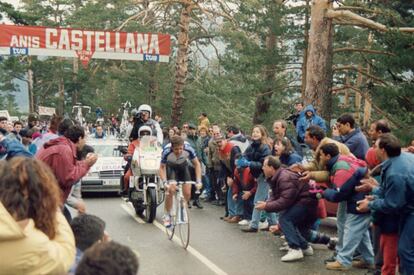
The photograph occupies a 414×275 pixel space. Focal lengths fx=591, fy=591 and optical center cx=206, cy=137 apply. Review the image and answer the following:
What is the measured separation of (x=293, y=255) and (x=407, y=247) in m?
2.28

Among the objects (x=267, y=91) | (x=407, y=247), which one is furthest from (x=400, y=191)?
(x=267, y=91)

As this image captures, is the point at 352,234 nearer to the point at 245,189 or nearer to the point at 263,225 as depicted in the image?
the point at 263,225

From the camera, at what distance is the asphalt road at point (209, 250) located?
7.99m

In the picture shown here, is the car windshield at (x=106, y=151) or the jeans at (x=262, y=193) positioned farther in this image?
the car windshield at (x=106, y=151)

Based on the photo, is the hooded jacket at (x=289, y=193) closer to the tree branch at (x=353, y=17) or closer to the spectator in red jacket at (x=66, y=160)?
the spectator in red jacket at (x=66, y=160)

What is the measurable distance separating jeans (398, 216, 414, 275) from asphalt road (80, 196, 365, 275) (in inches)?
59.6

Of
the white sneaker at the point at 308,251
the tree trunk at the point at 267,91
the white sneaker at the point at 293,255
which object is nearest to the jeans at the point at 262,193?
the white sneaker at the point at 308,251

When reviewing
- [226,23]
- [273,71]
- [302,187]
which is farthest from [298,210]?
[226,23]

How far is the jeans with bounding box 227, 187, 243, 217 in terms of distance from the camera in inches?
465

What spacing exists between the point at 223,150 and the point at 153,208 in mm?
2040

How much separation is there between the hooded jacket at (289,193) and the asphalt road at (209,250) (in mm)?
803

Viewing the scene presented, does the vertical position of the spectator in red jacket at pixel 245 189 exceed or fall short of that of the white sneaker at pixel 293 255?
it exceeds it

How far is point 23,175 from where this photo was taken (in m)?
3.14

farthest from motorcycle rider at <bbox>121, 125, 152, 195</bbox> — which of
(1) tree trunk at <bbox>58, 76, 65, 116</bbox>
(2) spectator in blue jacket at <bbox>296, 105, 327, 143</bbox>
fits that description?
(1) tree trunk at <bbox>58, 76, 65, 116</bbox>
